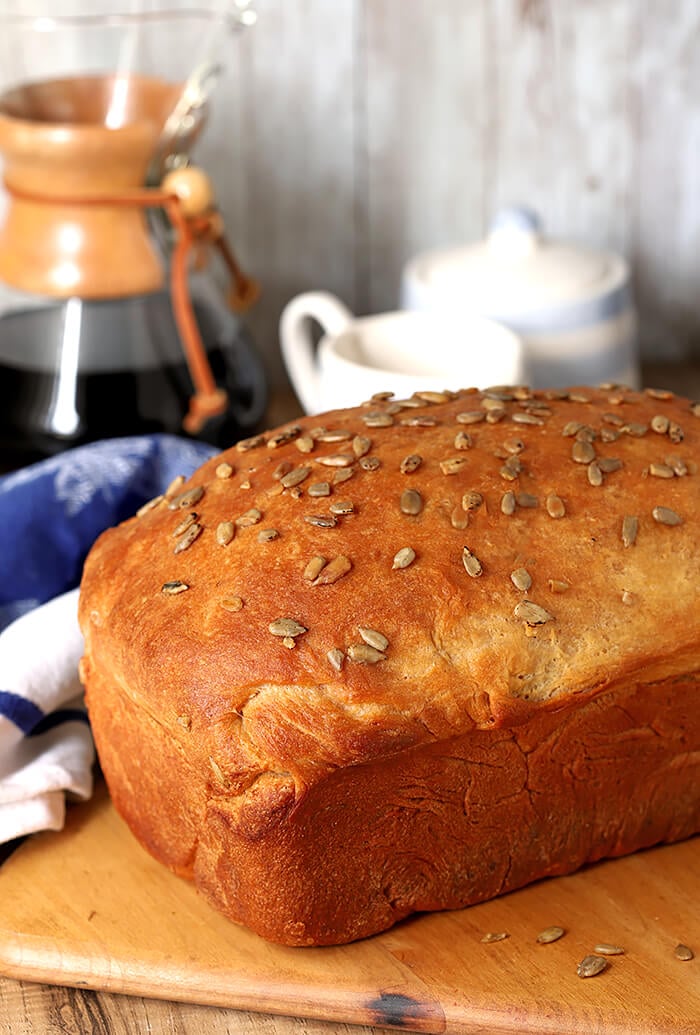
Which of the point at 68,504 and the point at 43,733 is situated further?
the point at 68,504

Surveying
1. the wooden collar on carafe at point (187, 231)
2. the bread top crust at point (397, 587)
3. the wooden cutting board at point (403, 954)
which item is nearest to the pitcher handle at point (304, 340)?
the wooden collar on carafe at point (187, 231)

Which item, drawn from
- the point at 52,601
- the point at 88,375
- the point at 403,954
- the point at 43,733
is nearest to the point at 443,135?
the point at 88,375

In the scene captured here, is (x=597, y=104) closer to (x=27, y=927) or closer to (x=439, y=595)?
(x=439, y=595)

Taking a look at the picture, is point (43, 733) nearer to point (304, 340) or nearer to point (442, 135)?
point (304, 340)

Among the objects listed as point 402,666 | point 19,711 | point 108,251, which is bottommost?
point 19,711

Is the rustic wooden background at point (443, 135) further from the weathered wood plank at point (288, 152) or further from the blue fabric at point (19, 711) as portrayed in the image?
the blue fabric at point (19, 711)
